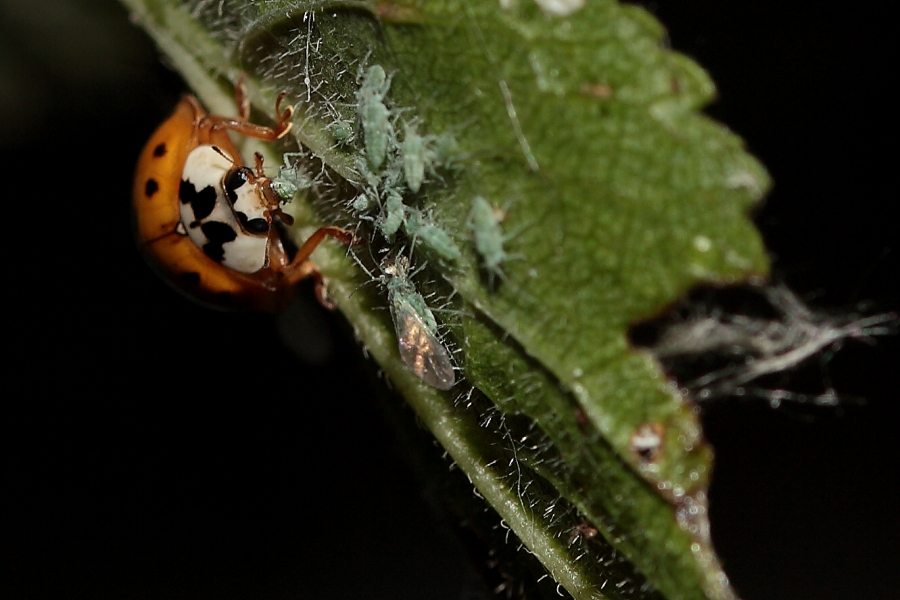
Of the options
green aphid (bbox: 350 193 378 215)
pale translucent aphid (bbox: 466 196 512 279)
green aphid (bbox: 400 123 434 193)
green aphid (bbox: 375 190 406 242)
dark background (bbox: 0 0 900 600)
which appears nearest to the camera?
pale translucent aphid (bbox: 466 196 512 279)

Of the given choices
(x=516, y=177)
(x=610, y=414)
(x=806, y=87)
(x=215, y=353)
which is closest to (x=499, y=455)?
(x=610, y=414)

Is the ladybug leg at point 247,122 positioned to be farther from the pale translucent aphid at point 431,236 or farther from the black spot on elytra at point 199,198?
the pale translucent aphid at point 431,236

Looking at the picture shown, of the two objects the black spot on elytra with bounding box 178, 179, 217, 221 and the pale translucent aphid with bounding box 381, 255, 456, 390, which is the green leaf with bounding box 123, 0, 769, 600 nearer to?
the pale translucent aphid with bounding box 381, 255, 456, 390

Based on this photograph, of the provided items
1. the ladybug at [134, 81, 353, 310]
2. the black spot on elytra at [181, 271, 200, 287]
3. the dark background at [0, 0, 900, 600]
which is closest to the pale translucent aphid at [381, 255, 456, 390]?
the ladybug at [134, 81, 353, 310]

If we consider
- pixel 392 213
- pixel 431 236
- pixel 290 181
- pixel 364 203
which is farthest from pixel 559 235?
pixel 290 181

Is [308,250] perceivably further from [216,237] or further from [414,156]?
[414,156]

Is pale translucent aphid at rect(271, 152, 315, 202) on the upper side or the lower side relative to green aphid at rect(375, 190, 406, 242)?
upper

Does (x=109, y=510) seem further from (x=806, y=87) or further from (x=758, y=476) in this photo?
(x=806, y=87)
